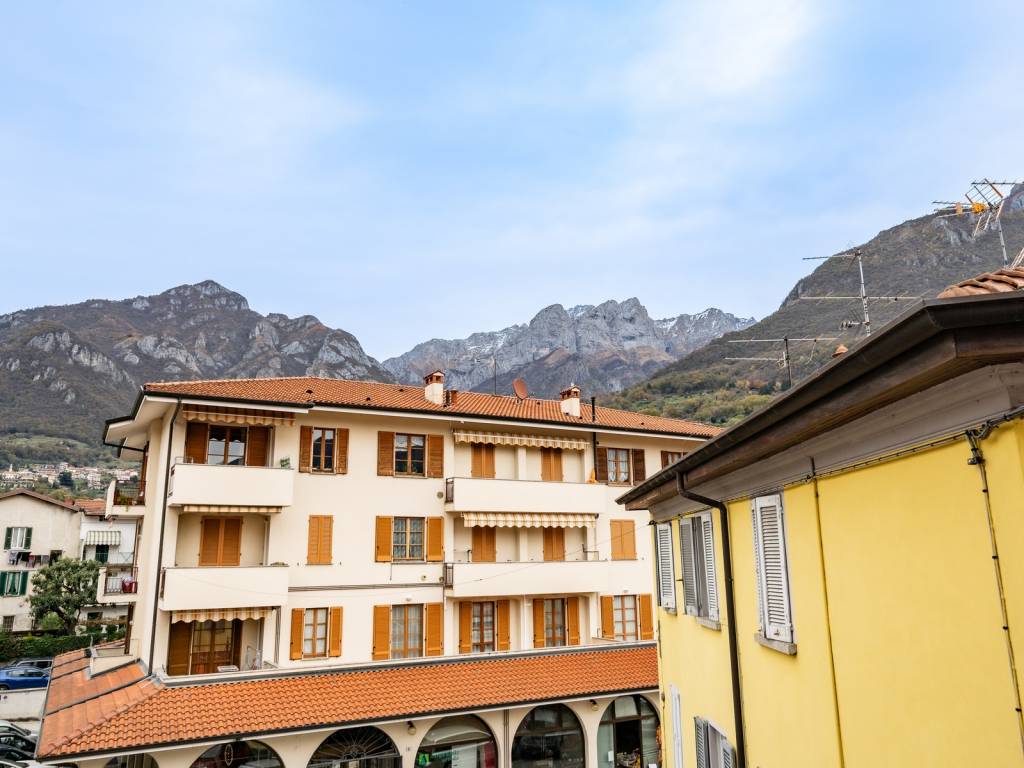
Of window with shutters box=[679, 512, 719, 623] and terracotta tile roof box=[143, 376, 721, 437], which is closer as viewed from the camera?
window with shutters box=[679, 512, 719, 623]

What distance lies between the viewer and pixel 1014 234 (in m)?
60.8

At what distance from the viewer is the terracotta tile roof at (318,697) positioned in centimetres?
1758

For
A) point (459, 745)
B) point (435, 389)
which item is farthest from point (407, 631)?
point (435, 389)

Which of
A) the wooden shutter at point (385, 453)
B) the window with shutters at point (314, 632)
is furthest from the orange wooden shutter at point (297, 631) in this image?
the wooden shutter at point (385, 453)

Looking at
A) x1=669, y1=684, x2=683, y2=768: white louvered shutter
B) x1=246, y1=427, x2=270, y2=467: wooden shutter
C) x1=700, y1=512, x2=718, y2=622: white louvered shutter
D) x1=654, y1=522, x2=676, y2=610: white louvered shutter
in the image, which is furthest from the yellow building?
x1=246, y1=427, x2=270, y2=467: wooden shutter

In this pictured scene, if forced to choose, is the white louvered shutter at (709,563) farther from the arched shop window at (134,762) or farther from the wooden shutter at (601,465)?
the wooden shutter at (601,465)

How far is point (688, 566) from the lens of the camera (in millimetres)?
A: 10969

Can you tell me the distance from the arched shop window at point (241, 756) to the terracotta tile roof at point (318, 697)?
113 cm

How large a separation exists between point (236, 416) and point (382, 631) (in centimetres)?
844

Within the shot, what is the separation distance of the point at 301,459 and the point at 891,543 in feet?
70.9

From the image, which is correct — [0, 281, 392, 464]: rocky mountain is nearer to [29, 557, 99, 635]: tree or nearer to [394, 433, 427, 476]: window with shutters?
[29, 557, 99, 635]: tree

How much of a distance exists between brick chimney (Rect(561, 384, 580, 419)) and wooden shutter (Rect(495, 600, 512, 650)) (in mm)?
8254

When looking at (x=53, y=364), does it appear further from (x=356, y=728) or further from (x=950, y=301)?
(x=950, y=301)

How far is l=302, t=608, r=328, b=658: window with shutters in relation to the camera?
923 inches
